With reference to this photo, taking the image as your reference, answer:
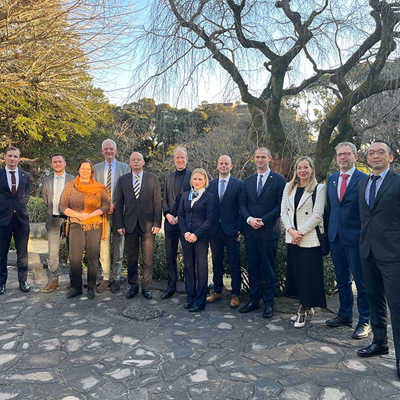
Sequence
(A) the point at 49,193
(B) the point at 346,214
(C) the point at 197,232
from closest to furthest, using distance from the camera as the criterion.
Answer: (B) the point at 346,214 < (C) the point at 197,232 < (A) the point at 49,193

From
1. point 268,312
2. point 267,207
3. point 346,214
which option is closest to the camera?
point 346,214

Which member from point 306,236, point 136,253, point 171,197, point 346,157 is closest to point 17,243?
point 136,253

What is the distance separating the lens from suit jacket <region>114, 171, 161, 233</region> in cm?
498

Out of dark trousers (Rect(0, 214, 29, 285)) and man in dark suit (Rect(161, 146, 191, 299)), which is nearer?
man in dark suit (Rect(161, 146, 191, 299))

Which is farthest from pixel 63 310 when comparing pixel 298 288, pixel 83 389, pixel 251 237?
pixel 298 288

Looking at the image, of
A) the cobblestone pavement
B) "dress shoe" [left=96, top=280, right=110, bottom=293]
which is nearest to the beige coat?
the cobblestone pavement

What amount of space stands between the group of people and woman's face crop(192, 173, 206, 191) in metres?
0.02

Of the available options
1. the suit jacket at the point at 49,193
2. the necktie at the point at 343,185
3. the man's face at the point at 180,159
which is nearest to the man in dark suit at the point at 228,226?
the man's face at the point at 180,159

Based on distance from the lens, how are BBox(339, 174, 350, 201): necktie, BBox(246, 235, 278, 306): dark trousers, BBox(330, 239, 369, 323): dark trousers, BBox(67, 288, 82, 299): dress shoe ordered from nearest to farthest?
BBox(330, 239, 369, 323): dark trousers → BBox(339, 174, 350, 201): necktie → BBox(246, 235, 278, 306): dark trousers → BBox(67, 288, 82, 299): dress shoe

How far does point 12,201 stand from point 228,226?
3282 millimetres

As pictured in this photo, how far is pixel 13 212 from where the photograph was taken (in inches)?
202

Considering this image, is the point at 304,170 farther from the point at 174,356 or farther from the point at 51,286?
the point at 51,286

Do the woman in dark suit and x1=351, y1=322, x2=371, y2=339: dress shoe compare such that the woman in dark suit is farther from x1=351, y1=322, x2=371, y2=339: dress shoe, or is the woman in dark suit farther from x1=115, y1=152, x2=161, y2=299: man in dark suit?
x1=351, y1=322, x2=371, y2=339: dress shoe

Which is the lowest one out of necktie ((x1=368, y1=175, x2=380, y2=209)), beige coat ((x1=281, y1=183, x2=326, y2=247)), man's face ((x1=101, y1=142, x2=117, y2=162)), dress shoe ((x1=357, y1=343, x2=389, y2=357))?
dress shoe ((x1=357, y1=343, x2=389, y2=357))
